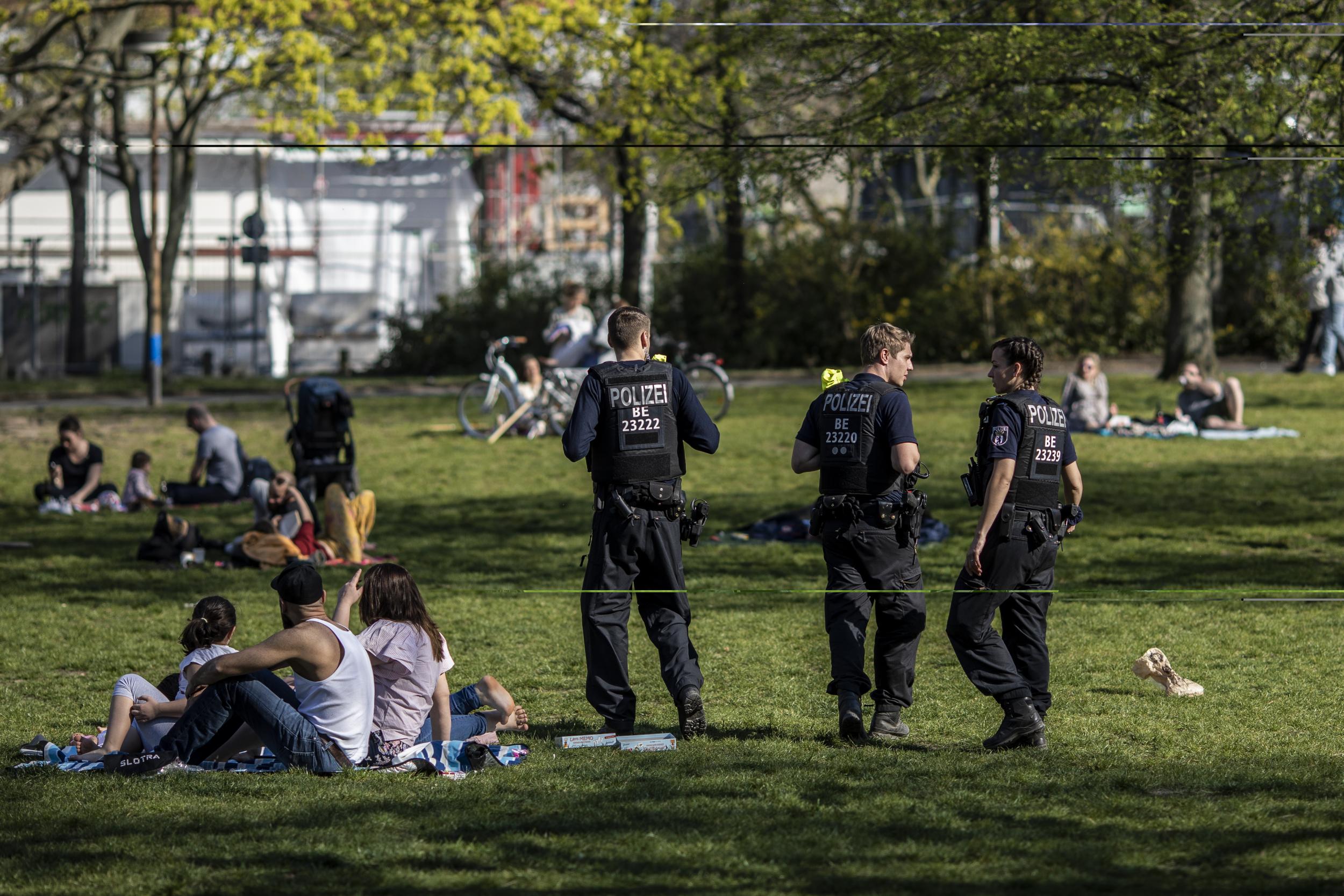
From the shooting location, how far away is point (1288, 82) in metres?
11.2

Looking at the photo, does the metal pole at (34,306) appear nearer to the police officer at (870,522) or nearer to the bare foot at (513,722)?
the bare foot at (513,722)

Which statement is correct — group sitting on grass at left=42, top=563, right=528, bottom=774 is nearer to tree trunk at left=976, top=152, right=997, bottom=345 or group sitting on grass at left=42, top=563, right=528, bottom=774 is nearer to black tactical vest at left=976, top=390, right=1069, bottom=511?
black tactical vest at left=976, top=390, right=1069, bottom=511

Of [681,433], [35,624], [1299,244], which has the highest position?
[1299,244]

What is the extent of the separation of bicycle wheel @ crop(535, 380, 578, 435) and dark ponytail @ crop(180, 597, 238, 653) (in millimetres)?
10522

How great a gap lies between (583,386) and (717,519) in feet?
22.5

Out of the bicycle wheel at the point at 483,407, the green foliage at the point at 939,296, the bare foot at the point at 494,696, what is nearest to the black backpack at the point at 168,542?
the bare foot at the point at 494,696

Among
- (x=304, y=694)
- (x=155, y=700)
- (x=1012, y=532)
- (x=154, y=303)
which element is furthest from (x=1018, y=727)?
(x=154, y=303)

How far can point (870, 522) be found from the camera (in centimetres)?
625

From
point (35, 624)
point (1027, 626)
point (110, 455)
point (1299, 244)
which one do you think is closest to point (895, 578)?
point (1027, 626)

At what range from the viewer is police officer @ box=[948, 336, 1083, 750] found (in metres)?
6.14

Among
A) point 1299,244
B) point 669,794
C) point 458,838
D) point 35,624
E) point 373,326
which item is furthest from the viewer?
point 373,326

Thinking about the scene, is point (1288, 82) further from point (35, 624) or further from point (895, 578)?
point (35, 624)

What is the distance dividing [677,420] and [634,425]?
0.22 meters

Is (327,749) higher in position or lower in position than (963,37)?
lower
